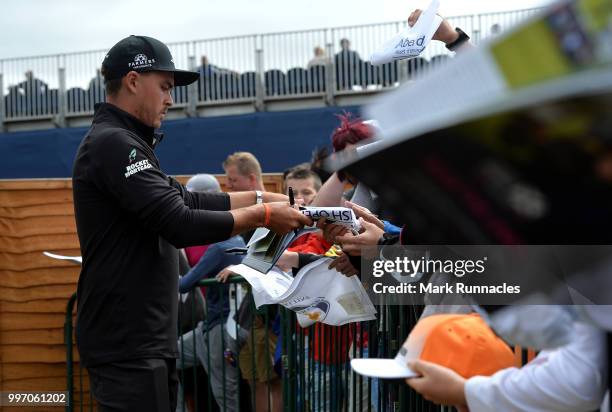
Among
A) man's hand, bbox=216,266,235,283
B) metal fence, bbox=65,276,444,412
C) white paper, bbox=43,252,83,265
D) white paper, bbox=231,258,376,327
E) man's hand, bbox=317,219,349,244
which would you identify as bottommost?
metal fence, bbox=65,276,444,412

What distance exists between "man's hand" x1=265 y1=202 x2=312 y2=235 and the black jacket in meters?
0.17

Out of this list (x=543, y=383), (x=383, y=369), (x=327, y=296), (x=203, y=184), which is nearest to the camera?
(x=543, y=383)

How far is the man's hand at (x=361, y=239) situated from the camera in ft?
11.1

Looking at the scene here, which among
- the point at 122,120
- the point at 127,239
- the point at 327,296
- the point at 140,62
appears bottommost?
the point at 327,296

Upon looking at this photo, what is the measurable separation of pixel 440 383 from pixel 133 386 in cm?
173

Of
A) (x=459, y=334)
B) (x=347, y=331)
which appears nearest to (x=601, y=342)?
(x=459, y=334)

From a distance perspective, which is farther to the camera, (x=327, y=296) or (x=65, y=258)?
(x=65, y=258)

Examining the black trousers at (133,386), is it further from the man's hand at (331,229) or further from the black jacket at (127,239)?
the man's hand at (331,229)

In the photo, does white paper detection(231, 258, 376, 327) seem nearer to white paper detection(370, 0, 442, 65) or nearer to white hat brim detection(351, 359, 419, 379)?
white paper detection(370, 0, 442, 65)

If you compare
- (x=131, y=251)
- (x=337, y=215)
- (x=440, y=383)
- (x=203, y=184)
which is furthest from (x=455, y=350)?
(x=203, y=184)

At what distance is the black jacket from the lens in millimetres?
3354

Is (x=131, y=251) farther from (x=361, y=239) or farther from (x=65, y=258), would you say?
(x=65, y=258)

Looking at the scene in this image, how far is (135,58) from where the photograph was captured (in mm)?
3686

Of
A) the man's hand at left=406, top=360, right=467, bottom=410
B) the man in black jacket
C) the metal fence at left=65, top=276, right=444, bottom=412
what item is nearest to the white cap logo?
the man in black jacket
